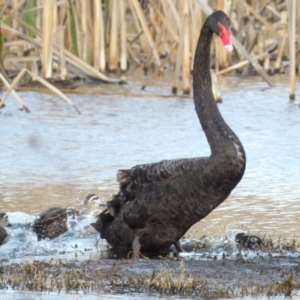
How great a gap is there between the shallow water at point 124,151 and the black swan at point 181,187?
11.4 inches

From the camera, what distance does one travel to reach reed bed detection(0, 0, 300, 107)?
1144cm

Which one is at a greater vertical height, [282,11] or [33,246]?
[282,11]

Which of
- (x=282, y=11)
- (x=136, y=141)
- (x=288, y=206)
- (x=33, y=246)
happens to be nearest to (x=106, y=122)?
(x=136, y=141)

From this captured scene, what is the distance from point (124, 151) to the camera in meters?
9.18

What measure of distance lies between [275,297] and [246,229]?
5.89ft

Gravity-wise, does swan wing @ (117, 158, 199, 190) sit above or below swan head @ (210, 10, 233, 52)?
below

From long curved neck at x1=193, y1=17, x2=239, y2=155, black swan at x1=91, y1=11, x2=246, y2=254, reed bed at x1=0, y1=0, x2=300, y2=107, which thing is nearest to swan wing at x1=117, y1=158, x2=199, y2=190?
black swan at x1=91, y1=11, x2=246, y2=254

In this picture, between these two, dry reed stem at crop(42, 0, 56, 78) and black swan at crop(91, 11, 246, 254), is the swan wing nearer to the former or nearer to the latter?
black swan at crop(91, 11, 246, 254)

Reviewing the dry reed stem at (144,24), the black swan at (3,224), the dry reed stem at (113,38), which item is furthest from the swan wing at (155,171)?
the dry reed stem at (113,38)

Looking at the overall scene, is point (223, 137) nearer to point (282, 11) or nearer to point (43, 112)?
point (43, 112)

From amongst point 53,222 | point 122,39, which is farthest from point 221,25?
point 122,39

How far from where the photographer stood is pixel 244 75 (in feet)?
48.4

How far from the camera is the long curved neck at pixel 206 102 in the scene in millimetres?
5816

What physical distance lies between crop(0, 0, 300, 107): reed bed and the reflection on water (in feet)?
1.57
